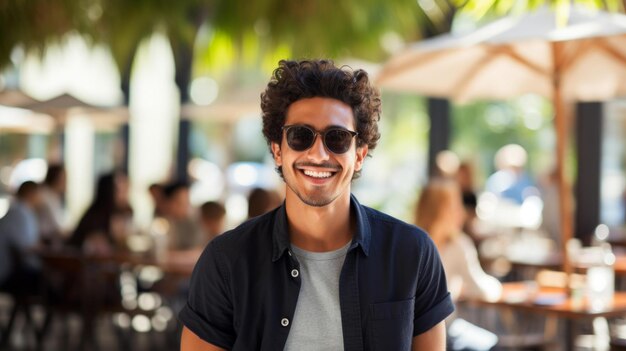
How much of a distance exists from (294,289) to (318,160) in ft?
0.87

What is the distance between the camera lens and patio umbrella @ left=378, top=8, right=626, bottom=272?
19.9ft

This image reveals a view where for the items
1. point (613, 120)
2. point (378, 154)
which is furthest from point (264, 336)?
point (378, 154)

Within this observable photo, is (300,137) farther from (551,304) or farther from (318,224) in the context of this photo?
(551,304)

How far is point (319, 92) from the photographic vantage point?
2355mm

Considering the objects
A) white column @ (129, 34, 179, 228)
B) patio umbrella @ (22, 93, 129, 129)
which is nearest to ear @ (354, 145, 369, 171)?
patio umbrella @ (22, 93, 129, 129)

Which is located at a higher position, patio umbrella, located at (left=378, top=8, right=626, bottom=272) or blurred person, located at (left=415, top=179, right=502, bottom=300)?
patio umbrella, located at (left=378, top=8, right=626, bottom=272)

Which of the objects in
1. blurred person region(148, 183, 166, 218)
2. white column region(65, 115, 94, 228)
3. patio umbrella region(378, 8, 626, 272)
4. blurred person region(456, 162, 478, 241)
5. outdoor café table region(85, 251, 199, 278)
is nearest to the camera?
patio umbrella region(378, 8, 626, 272)

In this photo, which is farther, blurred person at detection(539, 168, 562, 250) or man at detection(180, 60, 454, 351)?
blurred person at detection(539, 168, 562, 250)

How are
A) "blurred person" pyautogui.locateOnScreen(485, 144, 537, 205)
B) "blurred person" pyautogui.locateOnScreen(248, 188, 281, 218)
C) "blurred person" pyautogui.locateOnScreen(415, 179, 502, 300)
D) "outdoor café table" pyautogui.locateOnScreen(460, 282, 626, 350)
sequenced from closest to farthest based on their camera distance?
"outdoor café table" pyautogui.locateOnScreen(460, 282, 626, 350)
"blurred person" pyautogui.locateOnScreen(415, 179, 502, 300)
"blurred person" pyautogui.locateOnScreen(248, 188, 281, 218)
"blurred person" pyautogui.locateOnScreen(485, 144, 537, 205)

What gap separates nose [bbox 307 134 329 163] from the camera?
2.31 m

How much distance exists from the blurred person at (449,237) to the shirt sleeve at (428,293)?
3125 mm

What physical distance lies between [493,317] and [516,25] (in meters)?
4.56

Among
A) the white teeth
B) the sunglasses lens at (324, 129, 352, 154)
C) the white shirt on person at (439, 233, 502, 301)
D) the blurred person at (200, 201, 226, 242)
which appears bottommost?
the white shirt on person at (439, 233, 502, 301)

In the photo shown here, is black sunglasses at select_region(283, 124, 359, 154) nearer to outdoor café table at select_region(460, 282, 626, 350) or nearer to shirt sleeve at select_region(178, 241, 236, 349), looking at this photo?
shirt sleeve at select_region(178, 241, 236, 349)
